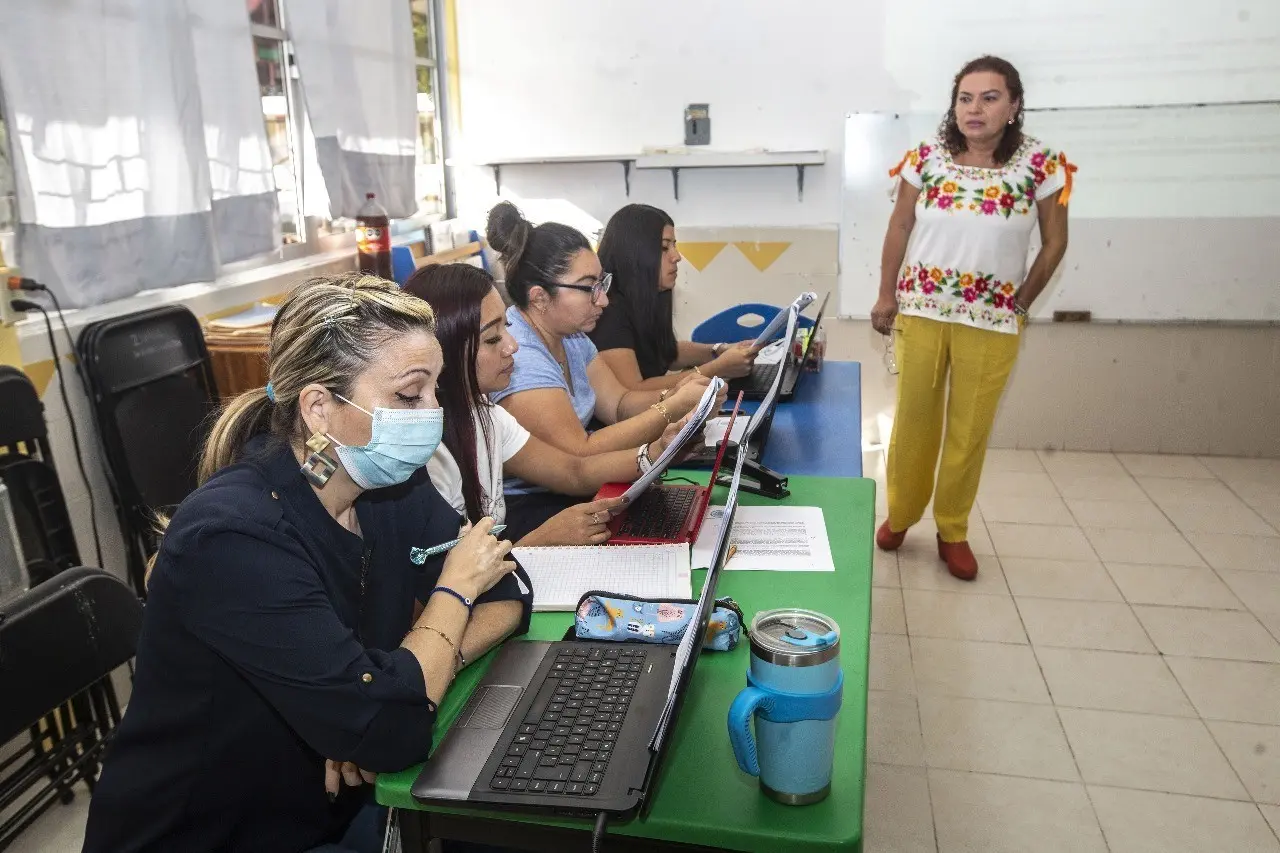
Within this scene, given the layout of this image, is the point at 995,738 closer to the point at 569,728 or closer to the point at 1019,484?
the point at 569,728

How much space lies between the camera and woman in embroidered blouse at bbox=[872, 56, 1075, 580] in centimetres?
295

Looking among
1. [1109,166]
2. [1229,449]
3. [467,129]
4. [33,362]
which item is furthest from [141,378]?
[1229,449]

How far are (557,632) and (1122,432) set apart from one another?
3900mm

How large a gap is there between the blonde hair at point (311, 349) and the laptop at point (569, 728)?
45 cm

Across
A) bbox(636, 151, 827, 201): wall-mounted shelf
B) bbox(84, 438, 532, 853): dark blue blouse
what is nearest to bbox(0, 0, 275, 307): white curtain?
bbox(84, 438, 532, 853): dark blue blouse

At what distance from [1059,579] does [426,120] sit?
11.7ft

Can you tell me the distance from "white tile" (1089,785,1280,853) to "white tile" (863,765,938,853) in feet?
1.25

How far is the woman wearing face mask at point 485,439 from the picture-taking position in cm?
176

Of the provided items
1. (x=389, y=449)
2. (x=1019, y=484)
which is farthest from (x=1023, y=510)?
(x=389, y=449)

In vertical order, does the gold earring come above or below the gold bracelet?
above

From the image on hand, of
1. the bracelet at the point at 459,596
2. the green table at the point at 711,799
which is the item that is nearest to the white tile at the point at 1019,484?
the green table at the point at 711,799

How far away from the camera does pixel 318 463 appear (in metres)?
1.25

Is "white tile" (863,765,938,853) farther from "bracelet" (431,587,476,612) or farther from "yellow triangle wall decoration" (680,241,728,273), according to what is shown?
"yellow triangle wall decoration" (680,241,728,273)

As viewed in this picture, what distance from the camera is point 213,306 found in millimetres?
2908
